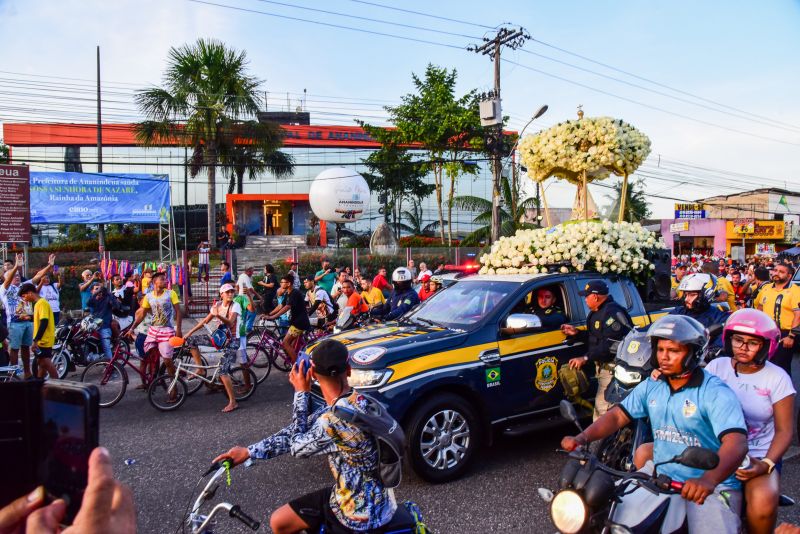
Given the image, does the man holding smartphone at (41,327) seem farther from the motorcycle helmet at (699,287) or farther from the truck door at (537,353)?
the motorcycle helmet at (699,287)

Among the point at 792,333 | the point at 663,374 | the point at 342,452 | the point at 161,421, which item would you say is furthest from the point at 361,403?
the point at 792,333

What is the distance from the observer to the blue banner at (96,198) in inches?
827

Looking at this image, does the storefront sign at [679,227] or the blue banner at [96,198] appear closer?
the blue banner at [96,198]

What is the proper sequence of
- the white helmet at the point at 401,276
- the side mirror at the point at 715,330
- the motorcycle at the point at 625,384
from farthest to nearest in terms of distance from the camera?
1. the white helmet at the point at 401,276
2. the side mirror at the point at 715,330
3. the motorcycle at the point at 625,384

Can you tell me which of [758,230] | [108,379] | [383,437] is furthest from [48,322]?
[758,230]

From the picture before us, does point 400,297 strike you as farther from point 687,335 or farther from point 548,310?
point 687,335

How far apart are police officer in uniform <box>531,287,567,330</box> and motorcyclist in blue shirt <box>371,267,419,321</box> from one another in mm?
2726

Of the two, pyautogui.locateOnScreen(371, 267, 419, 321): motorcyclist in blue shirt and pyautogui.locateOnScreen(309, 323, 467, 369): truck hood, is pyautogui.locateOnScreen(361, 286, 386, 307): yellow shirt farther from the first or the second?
pyautogui.locateOnScreen(309, 323, 467, 369): truck hood

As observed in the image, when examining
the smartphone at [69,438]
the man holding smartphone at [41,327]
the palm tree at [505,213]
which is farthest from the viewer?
the palm tree at [505,213]

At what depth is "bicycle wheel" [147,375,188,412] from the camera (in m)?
7.56

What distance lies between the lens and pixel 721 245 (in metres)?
42.6

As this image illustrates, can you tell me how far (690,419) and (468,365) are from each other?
2553 millimetres

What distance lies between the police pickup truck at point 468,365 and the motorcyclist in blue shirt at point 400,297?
2224 mm

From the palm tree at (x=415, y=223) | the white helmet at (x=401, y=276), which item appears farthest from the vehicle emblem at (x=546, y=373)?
the palm tree at (x=415, y=223)
